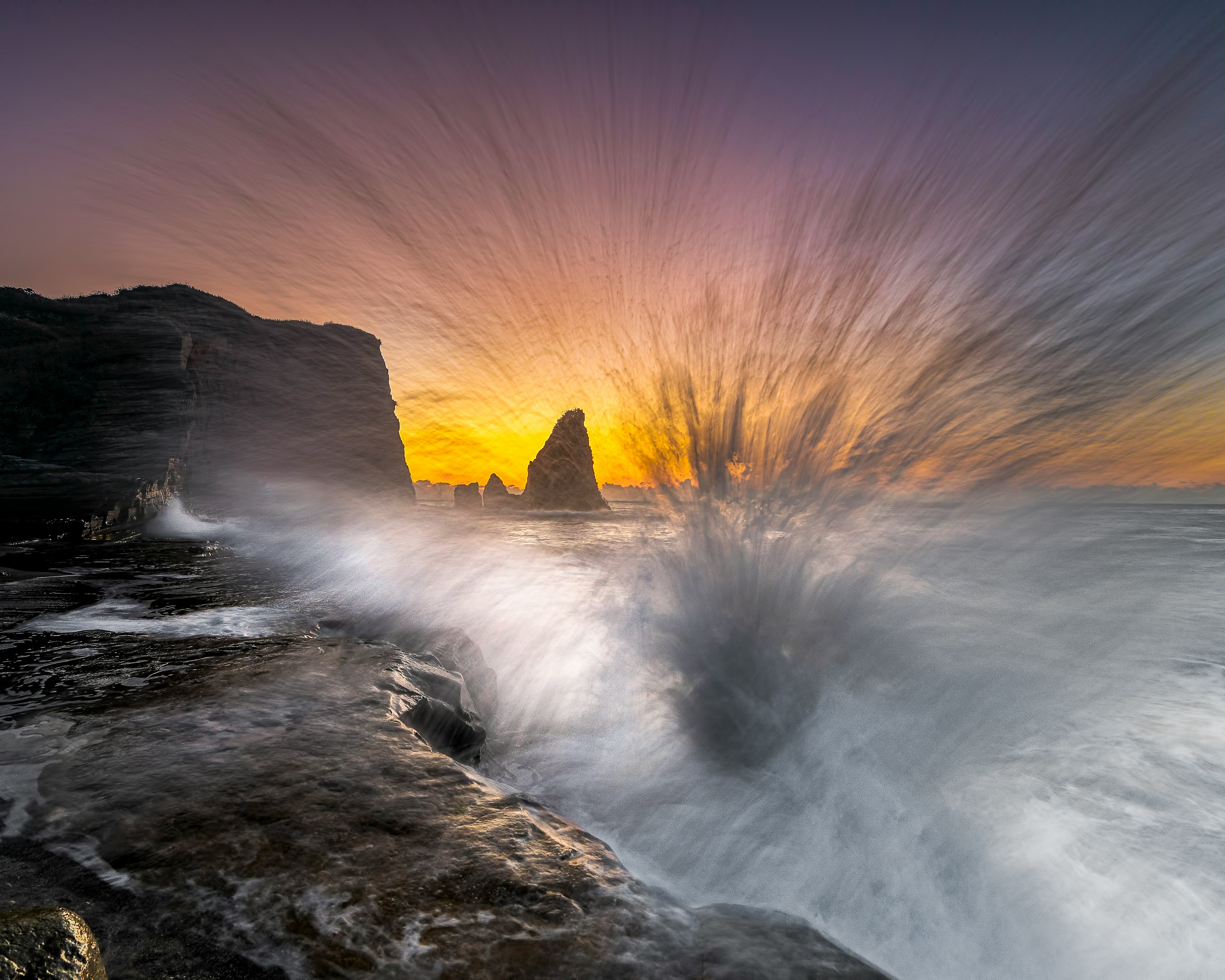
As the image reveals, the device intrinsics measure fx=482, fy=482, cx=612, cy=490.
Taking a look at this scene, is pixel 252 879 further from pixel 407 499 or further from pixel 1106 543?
pixel 407 499

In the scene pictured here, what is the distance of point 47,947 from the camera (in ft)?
2.81

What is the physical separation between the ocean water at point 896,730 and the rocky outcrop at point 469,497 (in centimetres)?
7194

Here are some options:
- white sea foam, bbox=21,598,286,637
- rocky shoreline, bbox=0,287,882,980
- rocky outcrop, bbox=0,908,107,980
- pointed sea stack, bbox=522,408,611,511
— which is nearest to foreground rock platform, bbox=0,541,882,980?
rocky shoreline, bbox=0,287,882,980

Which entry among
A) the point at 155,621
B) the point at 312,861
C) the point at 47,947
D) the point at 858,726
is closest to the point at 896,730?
the point at 858,726

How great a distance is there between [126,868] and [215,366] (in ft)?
135

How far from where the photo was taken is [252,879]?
1.37 m

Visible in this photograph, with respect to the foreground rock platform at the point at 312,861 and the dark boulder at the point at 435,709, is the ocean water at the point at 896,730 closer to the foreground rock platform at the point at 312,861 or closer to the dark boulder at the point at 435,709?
the dark boulder at the point at 435,709

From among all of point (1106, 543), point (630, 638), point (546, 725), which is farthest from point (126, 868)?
point (1106, 543)

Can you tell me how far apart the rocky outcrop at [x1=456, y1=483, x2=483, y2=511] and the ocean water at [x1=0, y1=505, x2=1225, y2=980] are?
71.9 m

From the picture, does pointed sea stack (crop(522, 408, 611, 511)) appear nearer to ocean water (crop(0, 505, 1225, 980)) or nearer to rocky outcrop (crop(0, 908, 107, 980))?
ocean water (crop(0, 505, 1225, 980))

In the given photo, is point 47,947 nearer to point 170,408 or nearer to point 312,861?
point 312,861

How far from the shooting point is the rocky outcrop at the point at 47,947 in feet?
2.68

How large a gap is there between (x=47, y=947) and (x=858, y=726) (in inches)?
171

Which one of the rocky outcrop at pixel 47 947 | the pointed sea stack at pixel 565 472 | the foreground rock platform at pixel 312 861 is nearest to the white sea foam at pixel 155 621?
the foreground rock platform at pixel 312 861
